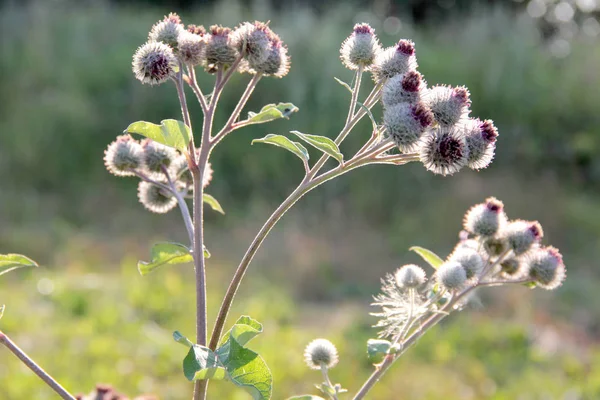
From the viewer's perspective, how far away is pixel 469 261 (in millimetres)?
1560

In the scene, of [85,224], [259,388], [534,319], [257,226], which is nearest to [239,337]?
[259,388]

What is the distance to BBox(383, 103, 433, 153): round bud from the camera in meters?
1.27

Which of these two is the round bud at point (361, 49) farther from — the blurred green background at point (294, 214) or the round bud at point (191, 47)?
the blurred green background at point (294, 214)

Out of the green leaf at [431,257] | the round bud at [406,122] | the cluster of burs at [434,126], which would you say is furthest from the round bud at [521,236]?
A: the round bud at [406,122]

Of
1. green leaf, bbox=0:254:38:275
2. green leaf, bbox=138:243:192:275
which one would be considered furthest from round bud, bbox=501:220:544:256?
green leaf, bbox=0:254:38:275

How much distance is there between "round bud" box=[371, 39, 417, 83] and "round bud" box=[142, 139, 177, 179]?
0.45 meters

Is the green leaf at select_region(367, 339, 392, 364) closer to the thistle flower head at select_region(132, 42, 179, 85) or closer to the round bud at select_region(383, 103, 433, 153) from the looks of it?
the round bud at select_region(383, 103, 433, 153)

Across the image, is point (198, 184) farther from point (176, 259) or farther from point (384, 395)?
point (384, 395)

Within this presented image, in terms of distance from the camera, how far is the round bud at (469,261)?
1.55m

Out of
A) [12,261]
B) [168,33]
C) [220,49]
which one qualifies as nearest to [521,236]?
[220,49]

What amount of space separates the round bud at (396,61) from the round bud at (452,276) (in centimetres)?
39

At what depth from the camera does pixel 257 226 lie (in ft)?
25.1

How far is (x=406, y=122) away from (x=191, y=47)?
17.8 inches

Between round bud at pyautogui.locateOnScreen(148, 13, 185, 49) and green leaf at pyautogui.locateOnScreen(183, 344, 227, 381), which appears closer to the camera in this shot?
green leaf at pyautogui.locateOnScreen(183, 344, 227, 381)
